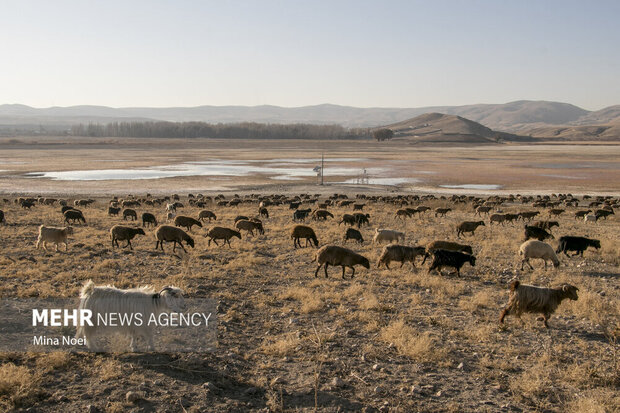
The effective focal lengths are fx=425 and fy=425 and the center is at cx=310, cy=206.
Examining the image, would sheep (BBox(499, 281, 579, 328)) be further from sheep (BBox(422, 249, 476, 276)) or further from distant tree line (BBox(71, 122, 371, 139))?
distant tree line (BBox(71, 122, 371, 139))

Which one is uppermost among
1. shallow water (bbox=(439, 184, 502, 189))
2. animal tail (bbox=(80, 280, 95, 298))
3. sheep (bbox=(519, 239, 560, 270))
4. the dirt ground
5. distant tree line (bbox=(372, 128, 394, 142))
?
distant tree line (bbox=(372, 128, 394, 142))

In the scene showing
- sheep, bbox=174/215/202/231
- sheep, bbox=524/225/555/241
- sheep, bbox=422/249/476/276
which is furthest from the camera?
sheep, bbox=174/215/202/231

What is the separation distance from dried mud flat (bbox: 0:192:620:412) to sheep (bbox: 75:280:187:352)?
36 centimetres

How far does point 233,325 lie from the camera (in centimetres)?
853

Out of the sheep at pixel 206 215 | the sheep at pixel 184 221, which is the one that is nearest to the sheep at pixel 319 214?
the sheep at pixel 206 215

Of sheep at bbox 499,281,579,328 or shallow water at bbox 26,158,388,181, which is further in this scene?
shallow water at bbox 26,158,388,181

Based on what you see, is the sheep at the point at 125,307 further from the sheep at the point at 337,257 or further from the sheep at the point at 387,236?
the sheep at the point at 387,236

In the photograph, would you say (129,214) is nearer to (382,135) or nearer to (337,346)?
(337,346)

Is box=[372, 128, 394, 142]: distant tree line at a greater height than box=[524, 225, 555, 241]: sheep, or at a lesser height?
greater

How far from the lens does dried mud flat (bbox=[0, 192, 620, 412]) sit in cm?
597

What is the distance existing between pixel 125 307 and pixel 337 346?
373 cm

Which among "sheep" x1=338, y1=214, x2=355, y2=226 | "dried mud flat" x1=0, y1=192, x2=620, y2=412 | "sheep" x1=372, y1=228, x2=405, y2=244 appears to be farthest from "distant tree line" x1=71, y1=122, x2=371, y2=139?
"dried mud flat" x1=0, y1=192, x2=620, y2=412

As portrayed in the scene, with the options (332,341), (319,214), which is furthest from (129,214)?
(332,341)

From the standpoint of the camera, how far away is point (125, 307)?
7145mm
